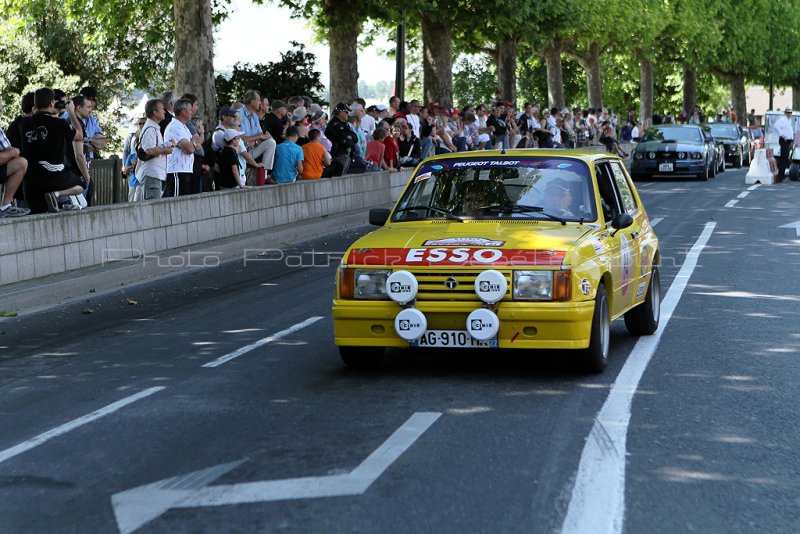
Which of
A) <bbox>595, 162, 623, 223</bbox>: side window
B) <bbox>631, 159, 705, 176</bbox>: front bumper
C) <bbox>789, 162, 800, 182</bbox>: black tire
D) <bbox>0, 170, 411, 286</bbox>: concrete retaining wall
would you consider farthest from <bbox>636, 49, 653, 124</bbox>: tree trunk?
<bbox>595, 162, 623, 223</bbox>: side window

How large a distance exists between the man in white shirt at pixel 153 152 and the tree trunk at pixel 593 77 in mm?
48867

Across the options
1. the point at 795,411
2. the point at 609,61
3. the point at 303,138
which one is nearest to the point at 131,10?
the point at 303,138

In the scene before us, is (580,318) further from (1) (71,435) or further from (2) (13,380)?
(2) (13,380)

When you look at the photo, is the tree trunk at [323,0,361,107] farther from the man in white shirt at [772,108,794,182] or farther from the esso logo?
the esso logo

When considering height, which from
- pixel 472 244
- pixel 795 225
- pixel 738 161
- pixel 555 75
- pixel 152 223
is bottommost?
pixel 795 225

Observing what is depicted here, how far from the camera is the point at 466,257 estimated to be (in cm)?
841

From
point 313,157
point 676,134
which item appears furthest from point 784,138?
point 313,157

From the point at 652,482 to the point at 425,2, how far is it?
92.1 feet

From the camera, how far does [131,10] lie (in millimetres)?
35000

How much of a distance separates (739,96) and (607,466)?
80.8 metres

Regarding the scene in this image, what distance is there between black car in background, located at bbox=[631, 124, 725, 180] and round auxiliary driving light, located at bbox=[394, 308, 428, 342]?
1119 inches

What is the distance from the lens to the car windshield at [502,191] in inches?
372

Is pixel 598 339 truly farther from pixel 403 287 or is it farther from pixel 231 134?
A: pixel 231 134

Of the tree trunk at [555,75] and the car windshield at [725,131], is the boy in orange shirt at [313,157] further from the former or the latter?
the tree trunk at [555,75]
